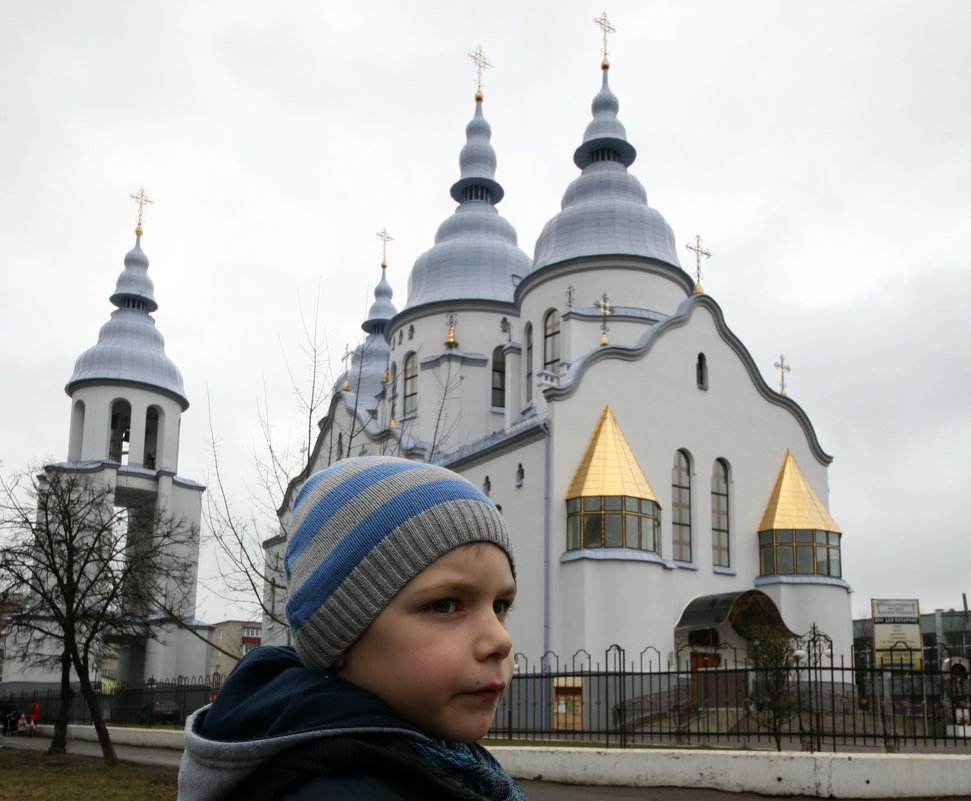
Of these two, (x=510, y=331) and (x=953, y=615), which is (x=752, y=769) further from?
(x=953, y=615)

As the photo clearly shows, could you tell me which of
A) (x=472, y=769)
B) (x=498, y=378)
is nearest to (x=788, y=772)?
(x=472, y=769)

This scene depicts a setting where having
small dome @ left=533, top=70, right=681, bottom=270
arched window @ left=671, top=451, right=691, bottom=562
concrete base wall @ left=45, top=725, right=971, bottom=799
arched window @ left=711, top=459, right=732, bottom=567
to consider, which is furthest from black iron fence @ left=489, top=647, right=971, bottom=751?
small dome @ left=533, top=70, right=681, bottom=270

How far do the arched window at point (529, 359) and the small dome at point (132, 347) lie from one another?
17.8 m

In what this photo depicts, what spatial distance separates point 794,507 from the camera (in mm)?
29531

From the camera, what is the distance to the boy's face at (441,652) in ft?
5.35

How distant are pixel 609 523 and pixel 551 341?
7607 mm

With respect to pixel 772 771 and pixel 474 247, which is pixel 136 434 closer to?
pixel 474 247

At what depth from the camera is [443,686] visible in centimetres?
163

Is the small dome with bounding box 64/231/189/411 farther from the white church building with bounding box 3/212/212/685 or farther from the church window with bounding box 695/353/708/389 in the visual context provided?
the church window with bounding box 695/353/708/389

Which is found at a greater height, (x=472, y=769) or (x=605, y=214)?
(x=605, y=214)

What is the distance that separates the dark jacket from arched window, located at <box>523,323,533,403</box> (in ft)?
99.9

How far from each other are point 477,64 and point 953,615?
4253 centimetres

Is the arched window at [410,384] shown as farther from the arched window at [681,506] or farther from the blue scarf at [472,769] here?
A: the blue scarf at [472,769]

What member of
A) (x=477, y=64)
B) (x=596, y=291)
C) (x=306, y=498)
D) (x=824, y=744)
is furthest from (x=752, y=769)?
(x=477, y=64)
